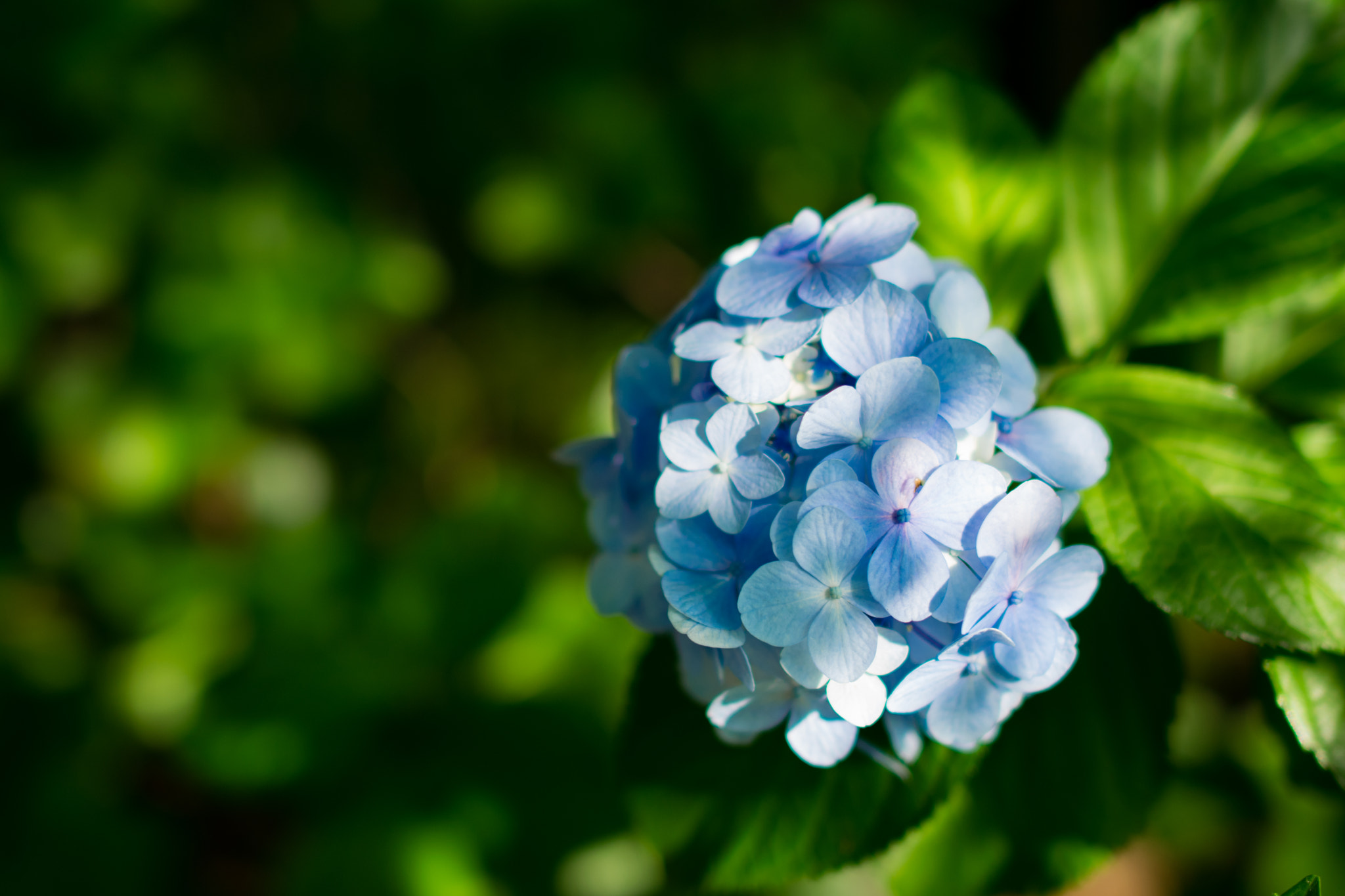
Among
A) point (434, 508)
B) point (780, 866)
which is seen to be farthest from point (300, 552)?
point (780, 866)

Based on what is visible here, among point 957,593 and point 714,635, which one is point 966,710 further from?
point 714,635

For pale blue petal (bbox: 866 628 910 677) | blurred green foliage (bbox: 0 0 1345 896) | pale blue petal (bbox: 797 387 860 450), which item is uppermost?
pale blue petal (bbox: 797 387 860 450)

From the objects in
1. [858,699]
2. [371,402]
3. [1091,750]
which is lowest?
[371,402]

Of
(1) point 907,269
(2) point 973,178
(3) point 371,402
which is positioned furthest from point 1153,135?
(3) point 371,402

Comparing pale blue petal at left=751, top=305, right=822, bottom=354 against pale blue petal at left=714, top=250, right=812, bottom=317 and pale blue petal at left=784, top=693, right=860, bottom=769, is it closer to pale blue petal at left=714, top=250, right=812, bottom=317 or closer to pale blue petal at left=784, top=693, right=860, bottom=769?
pale blue petal at left=714, top=250, right=812, bottom=317

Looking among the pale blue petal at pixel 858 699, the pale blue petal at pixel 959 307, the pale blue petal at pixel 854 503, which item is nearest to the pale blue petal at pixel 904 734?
the pale blue petal at pixel 858 699

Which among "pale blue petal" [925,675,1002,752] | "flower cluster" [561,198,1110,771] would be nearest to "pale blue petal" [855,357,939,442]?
"flower cluster" [561,198,1110,771]
